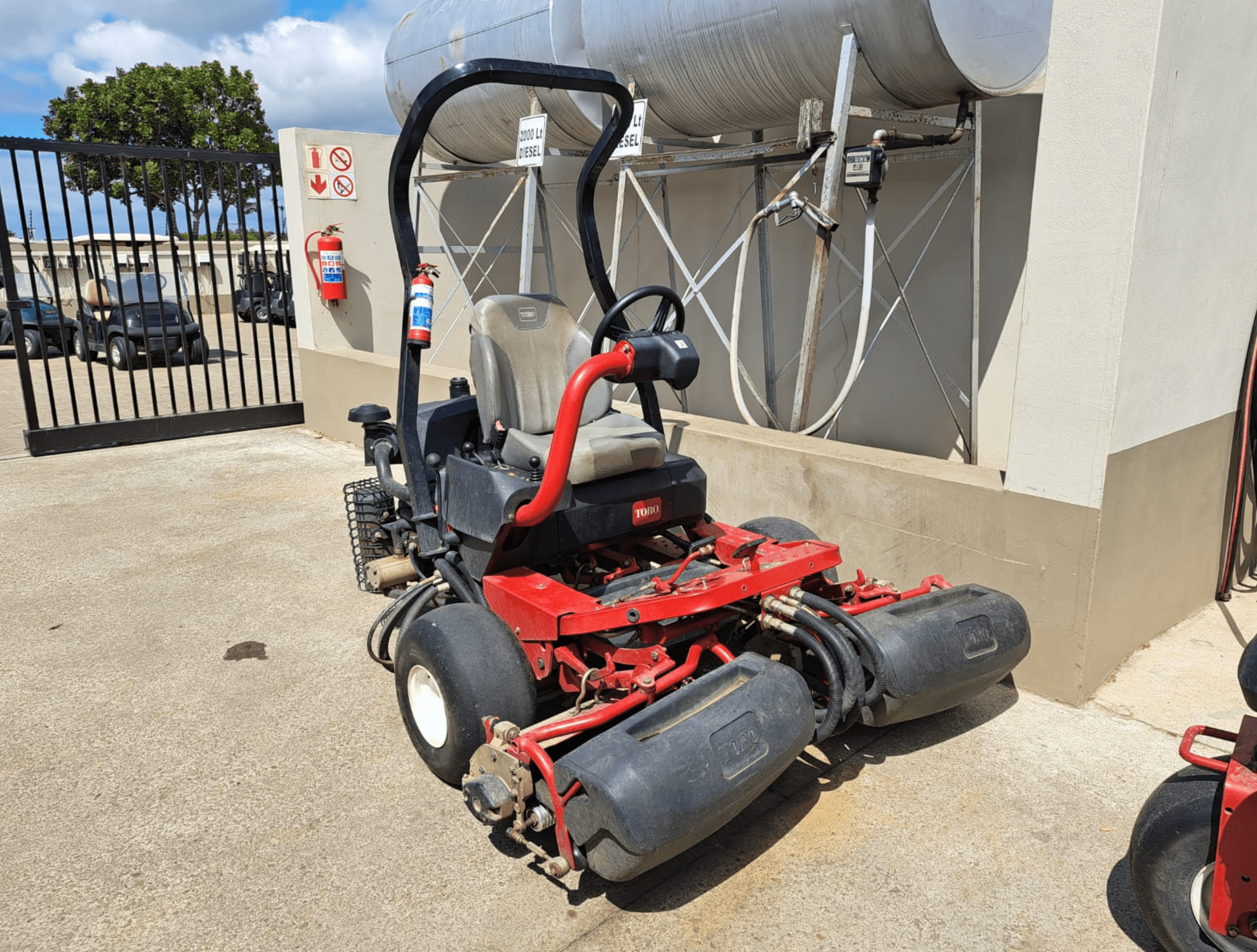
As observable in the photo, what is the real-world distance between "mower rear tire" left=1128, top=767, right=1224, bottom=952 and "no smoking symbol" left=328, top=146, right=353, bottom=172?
25.6 ft

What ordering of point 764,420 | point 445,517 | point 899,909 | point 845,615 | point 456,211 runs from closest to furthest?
point 899,909 < point 845,615 < point 445,517 < point 764,420 < point 456,211

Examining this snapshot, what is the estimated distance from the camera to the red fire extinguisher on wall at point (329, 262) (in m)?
7.96

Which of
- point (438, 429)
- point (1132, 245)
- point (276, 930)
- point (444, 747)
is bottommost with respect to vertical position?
point (276, 930)

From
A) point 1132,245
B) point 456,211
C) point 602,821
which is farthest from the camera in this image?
point 456,211

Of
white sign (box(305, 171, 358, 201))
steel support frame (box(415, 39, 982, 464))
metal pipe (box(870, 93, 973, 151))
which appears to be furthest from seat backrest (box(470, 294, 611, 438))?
white sign (box(305, 171, 358, 201))

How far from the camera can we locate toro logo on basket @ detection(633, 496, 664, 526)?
3361 mm

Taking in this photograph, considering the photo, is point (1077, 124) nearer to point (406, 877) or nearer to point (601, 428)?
point (601, 428)

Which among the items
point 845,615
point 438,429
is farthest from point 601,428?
point 845,615

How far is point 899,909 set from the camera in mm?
2418

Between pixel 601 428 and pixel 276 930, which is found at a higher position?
pixel 601 428

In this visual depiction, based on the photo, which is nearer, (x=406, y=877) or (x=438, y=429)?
→ (x=406, y=877)

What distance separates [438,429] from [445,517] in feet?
1.33

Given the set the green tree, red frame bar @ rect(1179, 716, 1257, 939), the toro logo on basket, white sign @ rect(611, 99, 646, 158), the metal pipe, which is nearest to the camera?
red frame bar @ rect(1179, 716, 1257, 939)

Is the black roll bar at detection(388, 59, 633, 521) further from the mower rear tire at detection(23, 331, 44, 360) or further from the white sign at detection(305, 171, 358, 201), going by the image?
the mower rear tire at detection(23, 331, 44, 360)
